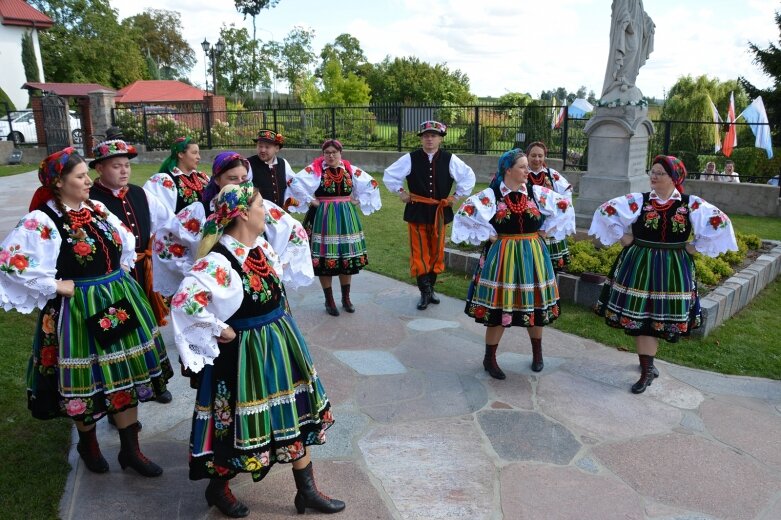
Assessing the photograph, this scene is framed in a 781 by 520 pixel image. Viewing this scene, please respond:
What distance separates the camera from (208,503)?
138 inches

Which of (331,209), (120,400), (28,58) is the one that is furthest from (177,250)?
(28,58)

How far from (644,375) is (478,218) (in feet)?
5.86

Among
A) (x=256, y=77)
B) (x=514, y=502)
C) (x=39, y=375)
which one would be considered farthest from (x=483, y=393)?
(x=256, y=77)

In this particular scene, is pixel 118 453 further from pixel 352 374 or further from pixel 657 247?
pixel 657 247

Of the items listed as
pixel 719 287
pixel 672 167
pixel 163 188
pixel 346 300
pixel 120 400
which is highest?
pixel 672 167

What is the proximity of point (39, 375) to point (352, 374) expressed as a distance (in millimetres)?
2379

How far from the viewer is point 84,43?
147ft

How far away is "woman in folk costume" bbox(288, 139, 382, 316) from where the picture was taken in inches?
258

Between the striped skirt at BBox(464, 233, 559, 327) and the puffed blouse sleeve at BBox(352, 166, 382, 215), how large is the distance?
2047 mm

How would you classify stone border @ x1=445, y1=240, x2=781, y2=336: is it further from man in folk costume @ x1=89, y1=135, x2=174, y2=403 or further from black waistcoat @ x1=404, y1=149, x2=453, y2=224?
man in folk costume @ x1=89, y1=135, x2=174, y2=403

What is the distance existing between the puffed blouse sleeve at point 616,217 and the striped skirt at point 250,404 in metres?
2.90

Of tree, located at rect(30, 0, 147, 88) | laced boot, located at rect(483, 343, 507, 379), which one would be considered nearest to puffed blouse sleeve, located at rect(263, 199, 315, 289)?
laced boot, located at rect(483, 343, 507, 379)

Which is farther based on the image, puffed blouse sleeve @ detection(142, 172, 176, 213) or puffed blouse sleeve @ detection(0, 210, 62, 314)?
puffed blouse sleeve @ detection(142, 172, 176, 213)

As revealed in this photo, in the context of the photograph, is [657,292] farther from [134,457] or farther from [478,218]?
[134,457]
